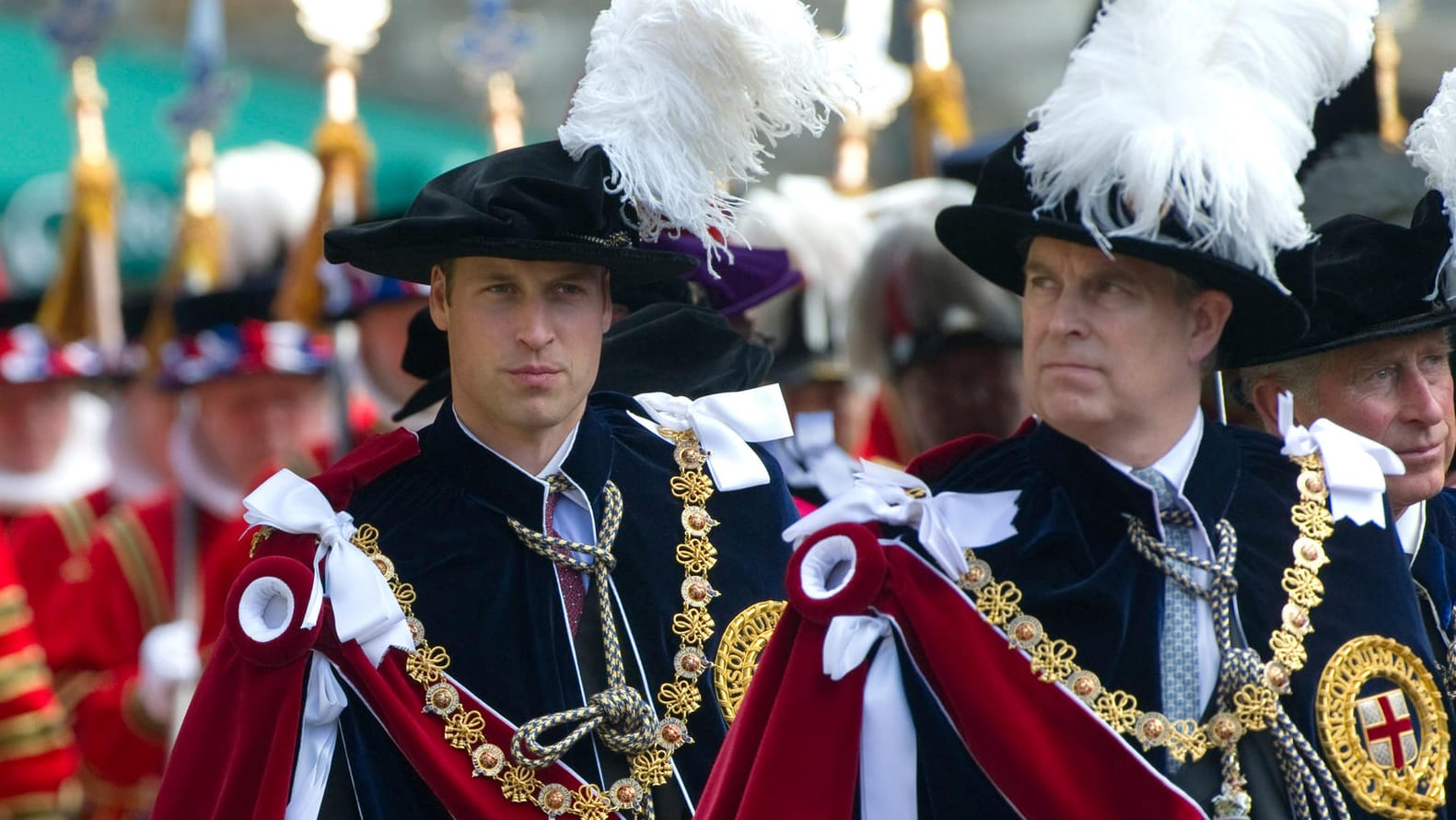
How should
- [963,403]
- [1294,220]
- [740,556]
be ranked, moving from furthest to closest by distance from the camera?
1. [963,403]
2. [740,556]
3. [1294,220]

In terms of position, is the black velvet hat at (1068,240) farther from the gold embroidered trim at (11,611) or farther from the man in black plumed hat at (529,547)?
the gold embroidered trim at (11,611)

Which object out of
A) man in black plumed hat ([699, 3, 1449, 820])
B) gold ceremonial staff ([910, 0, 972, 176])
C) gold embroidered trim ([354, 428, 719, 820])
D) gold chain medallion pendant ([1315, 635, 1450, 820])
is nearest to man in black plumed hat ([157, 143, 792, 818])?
gold embroidered trim ([354, 428, 719, 820])

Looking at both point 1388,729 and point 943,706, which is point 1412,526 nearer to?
point 1388,729

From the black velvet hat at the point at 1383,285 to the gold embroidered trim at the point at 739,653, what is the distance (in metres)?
1.00

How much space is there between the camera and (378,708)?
3676 mm

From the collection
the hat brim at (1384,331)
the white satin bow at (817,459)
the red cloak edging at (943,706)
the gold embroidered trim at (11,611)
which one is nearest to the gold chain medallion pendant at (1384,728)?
the red cloak edging at (943,706)

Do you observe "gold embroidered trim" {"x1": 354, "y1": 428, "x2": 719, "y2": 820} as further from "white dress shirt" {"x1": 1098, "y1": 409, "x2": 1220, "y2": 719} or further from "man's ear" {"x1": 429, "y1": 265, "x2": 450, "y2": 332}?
"white dress shirt" {"x1": 1098, "y1": 409, "x2": 1220, "y2": 719}

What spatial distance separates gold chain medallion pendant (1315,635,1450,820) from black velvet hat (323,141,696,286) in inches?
51.4

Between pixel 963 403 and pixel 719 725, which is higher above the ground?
pixel 963 403

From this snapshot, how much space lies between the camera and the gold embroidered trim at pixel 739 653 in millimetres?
3861

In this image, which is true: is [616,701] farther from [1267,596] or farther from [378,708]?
[1267,596]

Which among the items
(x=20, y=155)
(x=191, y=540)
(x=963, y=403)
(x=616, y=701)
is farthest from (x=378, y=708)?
(x=20, y=155)

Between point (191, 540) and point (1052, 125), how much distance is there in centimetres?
466

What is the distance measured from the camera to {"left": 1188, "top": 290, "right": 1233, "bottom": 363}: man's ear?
3.43m
